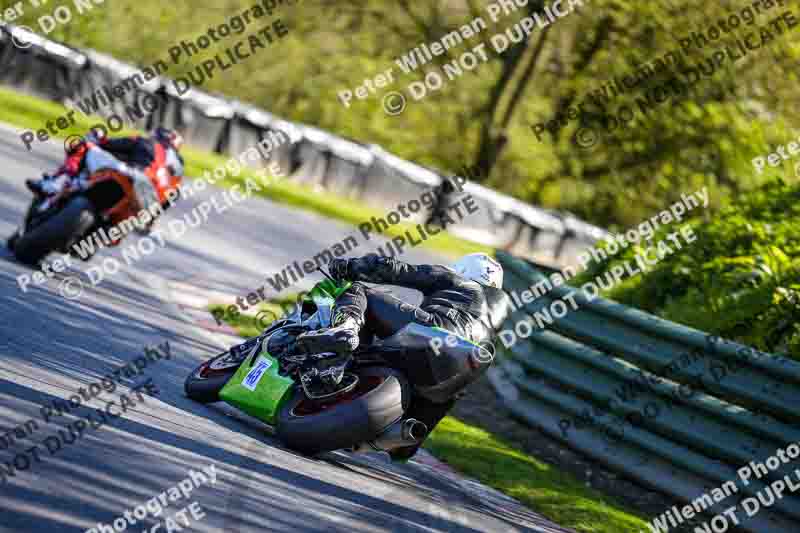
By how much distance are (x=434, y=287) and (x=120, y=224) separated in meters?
4.56

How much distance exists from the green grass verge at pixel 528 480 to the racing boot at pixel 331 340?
6.63ft

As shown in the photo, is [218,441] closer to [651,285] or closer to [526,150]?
[651,285]

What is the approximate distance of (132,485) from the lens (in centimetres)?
574

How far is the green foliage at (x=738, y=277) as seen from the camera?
10.6 metres

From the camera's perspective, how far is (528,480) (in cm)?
936

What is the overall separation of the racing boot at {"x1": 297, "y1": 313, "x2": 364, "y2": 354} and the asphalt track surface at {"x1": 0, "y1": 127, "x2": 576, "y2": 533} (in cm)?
61

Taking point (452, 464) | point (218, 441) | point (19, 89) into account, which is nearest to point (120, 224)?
point (452, 464)
